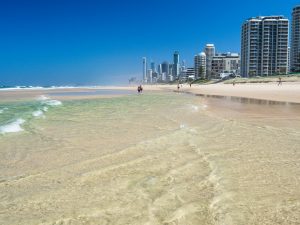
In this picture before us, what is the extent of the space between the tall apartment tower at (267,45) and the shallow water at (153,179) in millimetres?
128288

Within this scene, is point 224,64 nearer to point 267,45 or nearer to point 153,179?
point 267,45

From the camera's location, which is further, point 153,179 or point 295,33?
point 295,33

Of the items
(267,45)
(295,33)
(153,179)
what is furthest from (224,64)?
(153,179)

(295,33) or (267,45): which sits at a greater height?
(295,33)

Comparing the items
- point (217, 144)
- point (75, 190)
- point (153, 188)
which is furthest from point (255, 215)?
point (217, 144)

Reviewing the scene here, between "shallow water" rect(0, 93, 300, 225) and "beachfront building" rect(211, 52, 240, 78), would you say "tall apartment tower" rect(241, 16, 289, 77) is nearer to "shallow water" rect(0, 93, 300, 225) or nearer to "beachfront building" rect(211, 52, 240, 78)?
"beachfront building" rect(211, 52, 240, 78)

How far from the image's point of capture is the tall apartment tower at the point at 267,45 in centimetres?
13075

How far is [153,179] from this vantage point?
573cm

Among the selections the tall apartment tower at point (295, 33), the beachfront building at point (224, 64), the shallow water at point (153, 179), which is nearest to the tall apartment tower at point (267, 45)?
the tall apartment tower at point (295, 33)

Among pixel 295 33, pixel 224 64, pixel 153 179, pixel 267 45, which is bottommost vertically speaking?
pixel 153 179

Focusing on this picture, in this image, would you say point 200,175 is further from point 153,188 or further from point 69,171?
point 69,171

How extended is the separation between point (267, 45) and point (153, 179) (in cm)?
13737

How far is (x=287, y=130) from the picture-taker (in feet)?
35.5

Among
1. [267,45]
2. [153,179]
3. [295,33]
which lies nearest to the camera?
[153,179]
